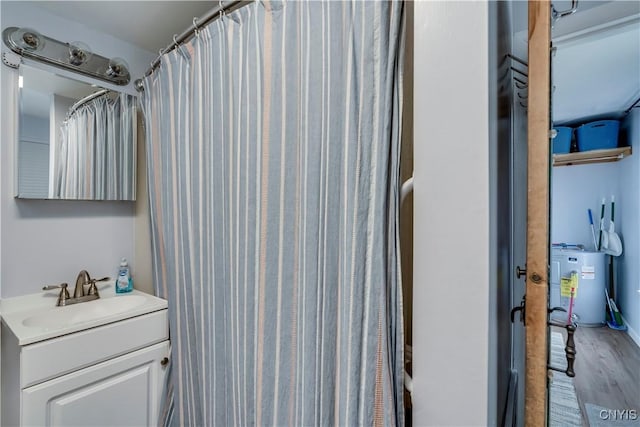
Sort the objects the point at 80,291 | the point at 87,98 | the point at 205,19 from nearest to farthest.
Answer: the point at 205,19 → the point at 80,291 → the point at 87,98

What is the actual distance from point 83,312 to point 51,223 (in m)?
0.51

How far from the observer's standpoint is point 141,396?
1.46 metres

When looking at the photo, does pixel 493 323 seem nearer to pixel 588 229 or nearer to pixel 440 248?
pixel 440 248

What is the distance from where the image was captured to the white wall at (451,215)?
0.66 metres

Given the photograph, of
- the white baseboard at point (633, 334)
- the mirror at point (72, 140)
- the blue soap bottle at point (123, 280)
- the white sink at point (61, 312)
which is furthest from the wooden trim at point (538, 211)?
the mirror at point (72, 140)

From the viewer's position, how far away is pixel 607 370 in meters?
1.01

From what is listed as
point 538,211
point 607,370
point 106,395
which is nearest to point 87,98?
point 106,395

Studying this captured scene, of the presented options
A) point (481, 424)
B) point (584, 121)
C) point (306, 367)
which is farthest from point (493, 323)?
point (584, 121)

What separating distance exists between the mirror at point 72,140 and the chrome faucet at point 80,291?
1.45ft

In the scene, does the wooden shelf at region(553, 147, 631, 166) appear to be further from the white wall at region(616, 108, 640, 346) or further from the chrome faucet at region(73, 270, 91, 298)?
the chrome faucet at region(73, 270, 91, 298)

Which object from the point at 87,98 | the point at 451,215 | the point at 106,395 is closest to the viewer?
the point at 451,215

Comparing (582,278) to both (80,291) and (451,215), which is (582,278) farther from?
(80,291)

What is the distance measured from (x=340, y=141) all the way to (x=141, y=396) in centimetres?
153

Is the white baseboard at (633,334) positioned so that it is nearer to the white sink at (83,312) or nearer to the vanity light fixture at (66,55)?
the white sink at (83,312)
